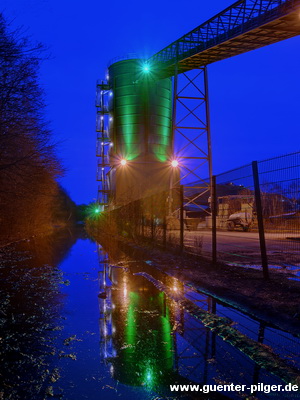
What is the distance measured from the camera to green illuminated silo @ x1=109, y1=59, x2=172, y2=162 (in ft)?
129

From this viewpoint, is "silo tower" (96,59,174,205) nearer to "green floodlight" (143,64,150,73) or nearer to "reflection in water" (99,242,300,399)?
"green floodlight" (143,64,150,73)

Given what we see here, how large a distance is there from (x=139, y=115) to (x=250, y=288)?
35.1 m

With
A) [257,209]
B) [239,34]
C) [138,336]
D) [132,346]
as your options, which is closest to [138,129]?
[239,34]

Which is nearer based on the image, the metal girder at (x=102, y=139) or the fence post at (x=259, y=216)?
the fence post at (x=259, y=216)

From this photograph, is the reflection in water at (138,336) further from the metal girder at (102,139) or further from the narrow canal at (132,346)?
the metal girder at (102,139)

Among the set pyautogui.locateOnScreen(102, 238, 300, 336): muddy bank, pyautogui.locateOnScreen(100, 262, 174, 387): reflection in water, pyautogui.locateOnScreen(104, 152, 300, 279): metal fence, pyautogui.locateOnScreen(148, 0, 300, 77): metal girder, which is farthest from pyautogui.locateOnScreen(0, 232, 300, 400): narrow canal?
pyautogui.locateOnScreen(148, 0, 300, 77): metal girder

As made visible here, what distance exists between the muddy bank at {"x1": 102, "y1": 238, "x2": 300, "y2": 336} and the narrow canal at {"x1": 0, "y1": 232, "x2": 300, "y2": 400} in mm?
296

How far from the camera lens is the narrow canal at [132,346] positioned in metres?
2.94

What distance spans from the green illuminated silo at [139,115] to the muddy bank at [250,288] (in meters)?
29.6

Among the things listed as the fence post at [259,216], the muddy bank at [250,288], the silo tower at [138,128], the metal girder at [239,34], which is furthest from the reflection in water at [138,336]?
the silo tower at [138,128]

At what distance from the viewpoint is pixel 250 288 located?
6770 mm

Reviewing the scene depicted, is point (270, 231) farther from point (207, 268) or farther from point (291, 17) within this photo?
point (291, 17)

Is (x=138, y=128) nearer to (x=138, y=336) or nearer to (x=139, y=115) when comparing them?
(x=139, y=115)

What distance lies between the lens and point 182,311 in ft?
17.7
